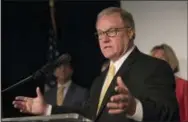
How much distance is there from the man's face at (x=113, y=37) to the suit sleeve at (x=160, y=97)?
206mm

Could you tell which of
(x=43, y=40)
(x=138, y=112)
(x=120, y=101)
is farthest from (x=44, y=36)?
(x=120, y=101)

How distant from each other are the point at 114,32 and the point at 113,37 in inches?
0.8

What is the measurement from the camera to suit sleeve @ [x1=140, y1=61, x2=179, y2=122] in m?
1.38

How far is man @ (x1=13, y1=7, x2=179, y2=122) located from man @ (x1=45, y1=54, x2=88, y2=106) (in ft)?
4.01

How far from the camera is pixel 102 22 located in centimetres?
167

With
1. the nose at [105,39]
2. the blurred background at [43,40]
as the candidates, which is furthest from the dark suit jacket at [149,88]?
the blurred background at [43,40]

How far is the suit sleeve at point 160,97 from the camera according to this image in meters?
1.38

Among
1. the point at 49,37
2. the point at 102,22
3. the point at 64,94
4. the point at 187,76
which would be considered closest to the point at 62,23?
the point at 49,37

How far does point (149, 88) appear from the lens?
57.8 inches

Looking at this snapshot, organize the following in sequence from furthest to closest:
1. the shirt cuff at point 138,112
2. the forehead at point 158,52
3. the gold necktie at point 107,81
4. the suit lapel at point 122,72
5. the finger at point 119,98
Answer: the forehead at point 158,52 → the gold necktie at point 107,81 → the suit lapel at point 122,72 → the shirt cuff at point 138,112 → the finger at point 119,98

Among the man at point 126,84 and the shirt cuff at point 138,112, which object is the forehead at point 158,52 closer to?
the man at point 126,84

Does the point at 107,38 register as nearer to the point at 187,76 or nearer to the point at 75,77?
the point at 187,76

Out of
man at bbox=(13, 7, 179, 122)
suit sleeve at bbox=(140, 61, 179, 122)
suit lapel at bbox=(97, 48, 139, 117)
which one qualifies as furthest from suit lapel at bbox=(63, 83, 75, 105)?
suit sleeve at bbox=(140, 61, 179, 122)

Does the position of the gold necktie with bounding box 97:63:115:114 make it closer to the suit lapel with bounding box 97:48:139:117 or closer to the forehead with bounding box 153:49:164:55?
the suit lapel with bounding box 97:48:139:117
